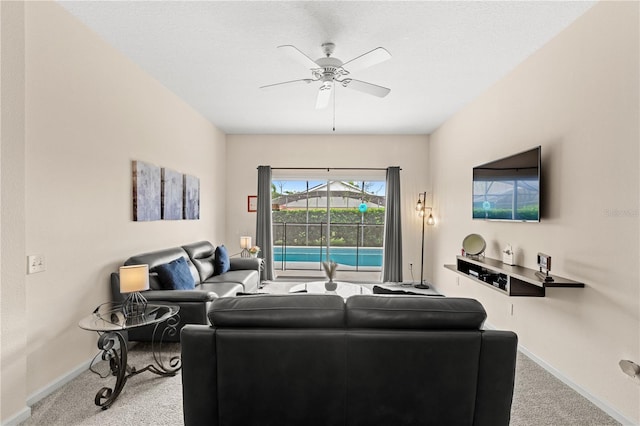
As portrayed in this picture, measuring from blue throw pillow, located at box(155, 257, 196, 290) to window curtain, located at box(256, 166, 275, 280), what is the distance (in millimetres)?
2727

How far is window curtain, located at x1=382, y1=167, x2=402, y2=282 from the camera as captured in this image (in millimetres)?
6438

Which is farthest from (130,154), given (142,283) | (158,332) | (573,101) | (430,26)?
(573,101)

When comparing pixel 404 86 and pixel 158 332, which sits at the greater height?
pixel 404 86

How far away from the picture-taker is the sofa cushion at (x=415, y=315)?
177cm

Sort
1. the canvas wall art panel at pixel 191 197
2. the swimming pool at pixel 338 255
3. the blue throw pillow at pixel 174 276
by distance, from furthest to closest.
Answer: the swimming pool at pixel 338 255 → the canvas wall art panel at pixel 191 197 → the blue throw pillow at pixel 174 276

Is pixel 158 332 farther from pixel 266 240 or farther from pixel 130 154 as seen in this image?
pixel 266 240

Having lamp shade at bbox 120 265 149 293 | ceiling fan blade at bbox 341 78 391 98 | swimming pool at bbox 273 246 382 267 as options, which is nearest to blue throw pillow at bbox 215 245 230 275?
swimming pool at bbox 273 246 382 267

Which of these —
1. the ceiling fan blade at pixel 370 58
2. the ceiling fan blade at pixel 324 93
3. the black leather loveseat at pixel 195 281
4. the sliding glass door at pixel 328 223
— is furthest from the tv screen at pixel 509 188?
the black leather loveseat at pixel 195 281

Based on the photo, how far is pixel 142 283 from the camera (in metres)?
2.63

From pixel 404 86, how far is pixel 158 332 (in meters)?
3.70

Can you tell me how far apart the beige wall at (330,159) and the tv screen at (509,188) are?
2359mm

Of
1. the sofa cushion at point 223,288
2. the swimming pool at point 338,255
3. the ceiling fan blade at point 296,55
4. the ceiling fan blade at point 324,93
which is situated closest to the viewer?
the ceiling fan blade at point 296,55

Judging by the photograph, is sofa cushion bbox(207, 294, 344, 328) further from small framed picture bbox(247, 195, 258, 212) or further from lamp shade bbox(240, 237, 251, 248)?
small framed picture bbox(247, 195, 258, 212)

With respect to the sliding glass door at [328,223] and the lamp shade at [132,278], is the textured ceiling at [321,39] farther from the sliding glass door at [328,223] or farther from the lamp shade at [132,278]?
the sliding glass door at [328,223]
